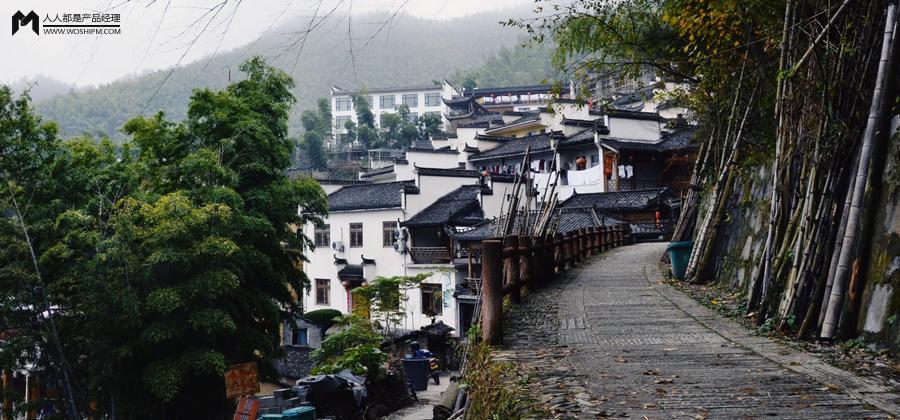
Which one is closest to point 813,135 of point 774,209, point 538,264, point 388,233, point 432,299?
point 774,209

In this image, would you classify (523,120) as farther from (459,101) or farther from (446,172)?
(459,101)

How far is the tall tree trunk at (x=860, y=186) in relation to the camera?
21.7 ft

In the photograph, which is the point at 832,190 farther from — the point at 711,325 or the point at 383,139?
the point at 383,139

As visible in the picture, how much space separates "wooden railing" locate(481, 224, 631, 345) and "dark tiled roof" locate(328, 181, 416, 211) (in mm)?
15357

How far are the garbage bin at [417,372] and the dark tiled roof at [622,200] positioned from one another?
41.4 ft

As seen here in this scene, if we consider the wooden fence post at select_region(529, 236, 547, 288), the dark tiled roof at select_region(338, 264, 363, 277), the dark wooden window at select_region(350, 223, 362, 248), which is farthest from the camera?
the dark wooden window at select_region(350, 223, 362, 248)

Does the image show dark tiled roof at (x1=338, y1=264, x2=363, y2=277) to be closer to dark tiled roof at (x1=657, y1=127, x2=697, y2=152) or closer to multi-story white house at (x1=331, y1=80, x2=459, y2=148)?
dark tiled roof at (x1=657, y1=127, x2=697, y2=152)

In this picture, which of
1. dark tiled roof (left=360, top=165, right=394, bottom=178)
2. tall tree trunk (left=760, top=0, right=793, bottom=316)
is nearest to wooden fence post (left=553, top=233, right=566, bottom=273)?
tall tree trunk (left=760, top=0, right=793, bottom=316)

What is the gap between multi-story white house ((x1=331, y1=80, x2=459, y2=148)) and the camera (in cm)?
9044

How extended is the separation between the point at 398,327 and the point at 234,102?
19109 millimetres

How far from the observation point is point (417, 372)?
2666 centimetres

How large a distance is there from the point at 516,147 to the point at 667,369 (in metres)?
41.5

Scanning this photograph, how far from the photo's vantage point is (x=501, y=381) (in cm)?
566

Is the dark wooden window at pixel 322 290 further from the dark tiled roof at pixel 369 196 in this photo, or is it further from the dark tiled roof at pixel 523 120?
the dark tiled roof at pixel 523 120
